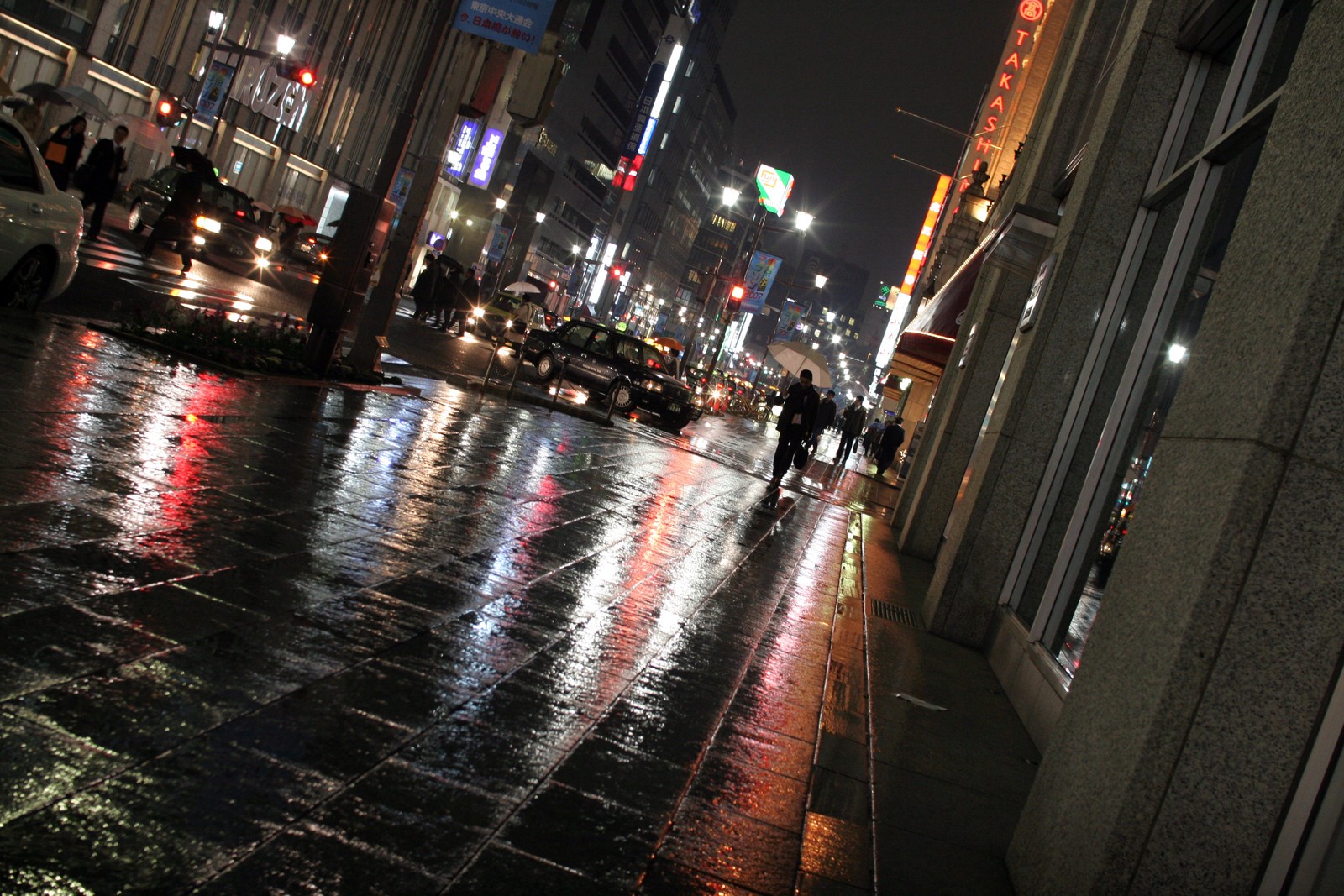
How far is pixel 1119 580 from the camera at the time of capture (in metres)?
3.73

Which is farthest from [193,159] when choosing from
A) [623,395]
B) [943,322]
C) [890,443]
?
[890,443]

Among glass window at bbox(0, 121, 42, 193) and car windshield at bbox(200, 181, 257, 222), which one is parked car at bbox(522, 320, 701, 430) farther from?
glass window at bbox(0, 121, 42, 193)

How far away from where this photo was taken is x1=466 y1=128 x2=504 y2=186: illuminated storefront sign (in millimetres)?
60000

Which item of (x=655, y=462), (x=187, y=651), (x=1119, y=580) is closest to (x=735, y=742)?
(x=1119, y=580)

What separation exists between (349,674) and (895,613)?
6.05m

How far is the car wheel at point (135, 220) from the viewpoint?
25.3m

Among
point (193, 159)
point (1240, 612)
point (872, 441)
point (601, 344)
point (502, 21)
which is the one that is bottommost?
point (1240, 612)

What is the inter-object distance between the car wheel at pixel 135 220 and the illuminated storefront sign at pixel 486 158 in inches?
1287

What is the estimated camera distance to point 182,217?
20.6 m

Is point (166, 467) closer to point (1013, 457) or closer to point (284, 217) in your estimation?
point (1013, 457)

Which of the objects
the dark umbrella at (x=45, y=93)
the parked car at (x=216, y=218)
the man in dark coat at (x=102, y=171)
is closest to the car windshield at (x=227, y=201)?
the parked car at (x=216, y=218)

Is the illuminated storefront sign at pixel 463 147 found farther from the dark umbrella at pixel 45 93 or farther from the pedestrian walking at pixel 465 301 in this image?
the dark umbrella at pixel 45 93

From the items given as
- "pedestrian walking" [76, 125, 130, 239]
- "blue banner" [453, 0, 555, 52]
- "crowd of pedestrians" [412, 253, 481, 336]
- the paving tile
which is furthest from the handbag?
the paving tile

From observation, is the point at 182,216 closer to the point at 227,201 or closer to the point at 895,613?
the point at 227,201
